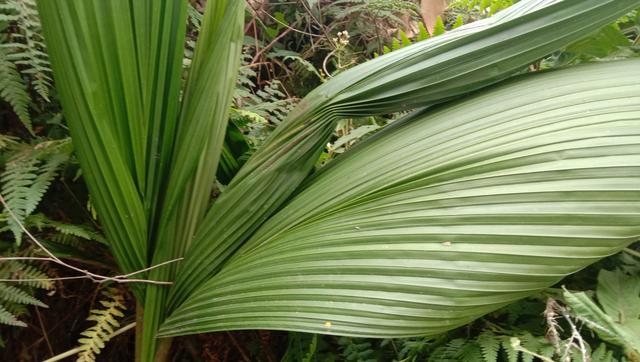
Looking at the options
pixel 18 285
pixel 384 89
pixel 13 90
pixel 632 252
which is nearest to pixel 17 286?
pixel 18 285

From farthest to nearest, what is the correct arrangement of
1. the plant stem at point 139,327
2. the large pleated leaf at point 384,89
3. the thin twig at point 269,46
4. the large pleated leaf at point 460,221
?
the thin twig at point 269,46, the plant stem at point 139,327, the large pleated leaf at point 384,89, the large pleated leaf at point 460,221

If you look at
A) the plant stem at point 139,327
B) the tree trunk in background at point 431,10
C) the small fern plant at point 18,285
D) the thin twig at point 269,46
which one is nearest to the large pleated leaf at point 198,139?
the plant stem at point 139,327

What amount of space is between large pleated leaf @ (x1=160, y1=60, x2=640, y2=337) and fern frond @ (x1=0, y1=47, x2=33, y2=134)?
0.36 metres

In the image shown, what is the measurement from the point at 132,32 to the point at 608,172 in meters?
0.48

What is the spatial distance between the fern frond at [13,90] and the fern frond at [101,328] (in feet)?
0.86

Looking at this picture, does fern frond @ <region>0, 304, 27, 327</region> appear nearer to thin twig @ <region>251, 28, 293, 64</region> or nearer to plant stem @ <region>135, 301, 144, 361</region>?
plant stem @ <region>135, 301, 144, 361</region>

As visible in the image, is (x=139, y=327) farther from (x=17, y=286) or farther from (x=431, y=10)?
(x=431, y=10)

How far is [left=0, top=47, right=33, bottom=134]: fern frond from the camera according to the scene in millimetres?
606

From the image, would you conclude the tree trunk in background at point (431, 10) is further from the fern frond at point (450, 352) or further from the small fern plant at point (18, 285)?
the small fern plant at point (18, 285)

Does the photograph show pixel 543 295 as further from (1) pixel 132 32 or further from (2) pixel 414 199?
(1) pixel 132 32

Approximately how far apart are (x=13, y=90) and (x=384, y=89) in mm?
503

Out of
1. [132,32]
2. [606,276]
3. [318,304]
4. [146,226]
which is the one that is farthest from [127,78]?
[606,276]

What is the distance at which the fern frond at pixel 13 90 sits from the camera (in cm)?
61

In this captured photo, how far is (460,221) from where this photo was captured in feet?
1.32
